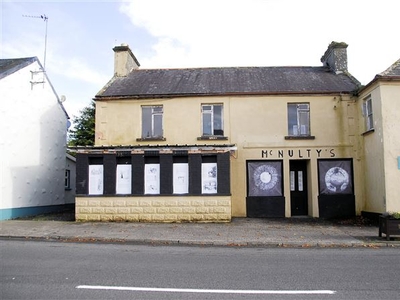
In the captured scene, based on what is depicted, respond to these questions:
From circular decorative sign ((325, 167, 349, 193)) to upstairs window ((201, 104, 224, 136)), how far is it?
5652 millimetres

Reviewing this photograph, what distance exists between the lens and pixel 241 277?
6891mm

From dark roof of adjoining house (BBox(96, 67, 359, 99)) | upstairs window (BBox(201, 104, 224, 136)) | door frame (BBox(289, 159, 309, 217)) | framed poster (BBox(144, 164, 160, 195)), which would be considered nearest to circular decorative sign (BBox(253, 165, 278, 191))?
door frame (BBox(289, 159, 309, 217))

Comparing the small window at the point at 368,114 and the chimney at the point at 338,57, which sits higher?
the chimney at the point at 338,57

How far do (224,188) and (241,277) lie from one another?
8.69 m

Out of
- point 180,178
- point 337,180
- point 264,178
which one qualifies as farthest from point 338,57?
point 180,178

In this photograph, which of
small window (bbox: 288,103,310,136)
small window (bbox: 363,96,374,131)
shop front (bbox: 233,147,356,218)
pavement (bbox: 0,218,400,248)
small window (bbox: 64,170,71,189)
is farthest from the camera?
small window (bbox: 64,170,71,189)

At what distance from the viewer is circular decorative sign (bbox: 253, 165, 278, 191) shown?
1783 centimetres

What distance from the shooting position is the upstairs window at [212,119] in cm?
1815

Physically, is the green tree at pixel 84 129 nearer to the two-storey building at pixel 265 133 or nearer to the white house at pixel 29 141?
the white house at pixel 29 141

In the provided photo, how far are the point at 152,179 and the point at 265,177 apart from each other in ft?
18.2

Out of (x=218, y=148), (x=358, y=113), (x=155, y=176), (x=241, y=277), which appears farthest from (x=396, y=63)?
(x=241, y=277)

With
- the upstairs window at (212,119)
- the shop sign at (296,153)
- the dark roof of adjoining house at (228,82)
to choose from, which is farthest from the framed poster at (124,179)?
the shop sign at (296,153)

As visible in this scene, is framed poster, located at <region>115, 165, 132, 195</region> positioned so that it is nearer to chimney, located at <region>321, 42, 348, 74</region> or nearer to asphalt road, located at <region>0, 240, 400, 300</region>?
asphalt road, located at <region>0, 240, 400, 300</region>

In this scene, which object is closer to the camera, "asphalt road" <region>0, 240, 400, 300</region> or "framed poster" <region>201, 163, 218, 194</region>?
"asphalt road" <region>0, 240, 400, 300</region>
